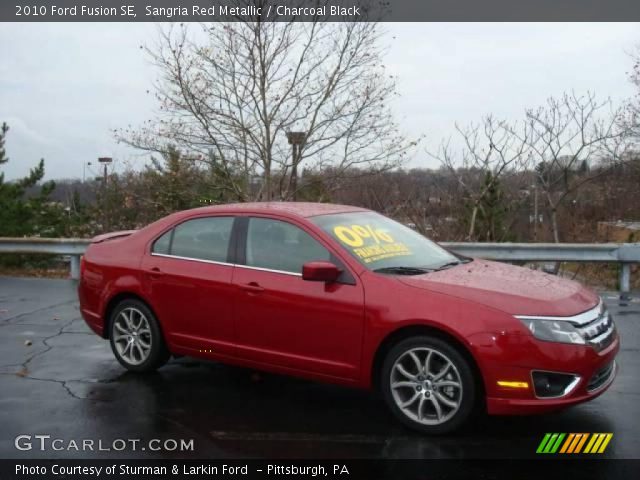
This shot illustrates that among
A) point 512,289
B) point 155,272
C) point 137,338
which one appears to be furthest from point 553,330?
point 137,338

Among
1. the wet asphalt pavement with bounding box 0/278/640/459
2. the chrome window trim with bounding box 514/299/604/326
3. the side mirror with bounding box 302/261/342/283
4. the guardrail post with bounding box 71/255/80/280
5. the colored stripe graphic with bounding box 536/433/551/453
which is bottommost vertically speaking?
the wet asphalt pavement with bounding box 0/278/640/459

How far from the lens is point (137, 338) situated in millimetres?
5895

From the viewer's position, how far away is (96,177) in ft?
73.2

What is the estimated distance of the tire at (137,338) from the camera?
227 inches

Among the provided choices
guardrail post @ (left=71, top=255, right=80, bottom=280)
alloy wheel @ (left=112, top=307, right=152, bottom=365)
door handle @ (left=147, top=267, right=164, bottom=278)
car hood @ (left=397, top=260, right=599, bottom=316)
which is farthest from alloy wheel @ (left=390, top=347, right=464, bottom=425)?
guardrail post @ (left=71, top=255, right=80, bottom=280)

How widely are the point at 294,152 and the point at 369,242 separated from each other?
30.2 ft

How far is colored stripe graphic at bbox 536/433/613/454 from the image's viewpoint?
4125mm

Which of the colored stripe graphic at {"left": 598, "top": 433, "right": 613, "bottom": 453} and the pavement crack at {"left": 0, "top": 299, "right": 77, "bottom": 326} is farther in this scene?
the pavement crack at {"left": 0, "top": 299, "right": 77, "bottom": 326}

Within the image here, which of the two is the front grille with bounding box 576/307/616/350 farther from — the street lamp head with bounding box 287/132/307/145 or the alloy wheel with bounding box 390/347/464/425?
the street lamp head with bounding box 287/132/307/145

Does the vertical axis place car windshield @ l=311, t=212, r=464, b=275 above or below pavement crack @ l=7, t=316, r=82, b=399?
above

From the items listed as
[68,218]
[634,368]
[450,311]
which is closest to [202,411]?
[450,311]

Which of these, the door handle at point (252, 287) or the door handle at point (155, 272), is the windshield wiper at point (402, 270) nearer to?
the door handle at point (252, 287)
